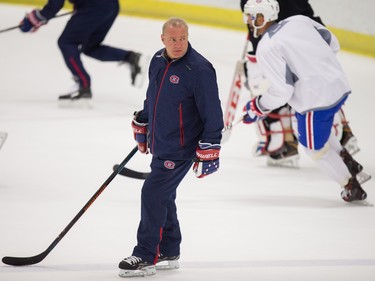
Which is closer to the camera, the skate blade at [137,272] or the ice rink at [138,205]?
the skate blade at [137,272]

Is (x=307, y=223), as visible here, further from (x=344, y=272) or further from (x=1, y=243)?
(x=1, y=243)

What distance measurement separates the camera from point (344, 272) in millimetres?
4219

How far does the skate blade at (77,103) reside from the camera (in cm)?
786

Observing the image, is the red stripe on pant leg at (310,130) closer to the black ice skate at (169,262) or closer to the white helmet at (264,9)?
the white helmet at (264,9)

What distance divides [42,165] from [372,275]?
2474mm

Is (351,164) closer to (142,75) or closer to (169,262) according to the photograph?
(169,262)

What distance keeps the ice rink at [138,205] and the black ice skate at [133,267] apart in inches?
2.3

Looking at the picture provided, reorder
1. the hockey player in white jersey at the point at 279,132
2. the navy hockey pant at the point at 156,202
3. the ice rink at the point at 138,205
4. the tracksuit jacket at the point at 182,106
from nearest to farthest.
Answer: the tracksuit jacket at the point at 182,106, the navy hockey pant at the point at 156,202, the ice rink at the point at 138,205, the hockey player in white jersey at the point at 279,132

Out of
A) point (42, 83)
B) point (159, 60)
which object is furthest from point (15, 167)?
Result: point (42, 83)

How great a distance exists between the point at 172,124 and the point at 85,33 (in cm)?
392

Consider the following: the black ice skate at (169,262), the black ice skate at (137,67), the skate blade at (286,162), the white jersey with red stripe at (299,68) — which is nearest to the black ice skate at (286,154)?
the skate blade at (286,162)

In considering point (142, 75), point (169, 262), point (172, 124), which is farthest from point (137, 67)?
point (172, 124)

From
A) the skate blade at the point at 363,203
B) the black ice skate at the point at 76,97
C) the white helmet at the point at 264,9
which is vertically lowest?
the black ice skate at the point at 76,97

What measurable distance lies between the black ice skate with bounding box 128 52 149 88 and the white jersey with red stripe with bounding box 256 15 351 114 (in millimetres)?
2886
